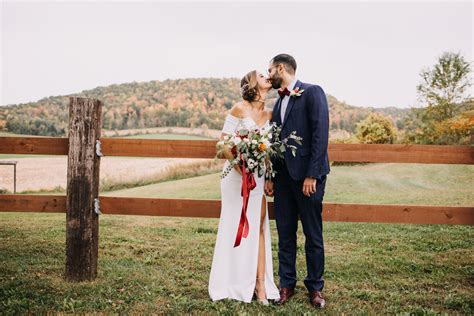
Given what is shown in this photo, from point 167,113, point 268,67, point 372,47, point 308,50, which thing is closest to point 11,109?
point 167,113

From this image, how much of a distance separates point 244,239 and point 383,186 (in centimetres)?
1433

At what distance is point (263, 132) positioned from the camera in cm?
415

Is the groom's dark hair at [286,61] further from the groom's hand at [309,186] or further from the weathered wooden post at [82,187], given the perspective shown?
the weathered wooden post at [82,187]

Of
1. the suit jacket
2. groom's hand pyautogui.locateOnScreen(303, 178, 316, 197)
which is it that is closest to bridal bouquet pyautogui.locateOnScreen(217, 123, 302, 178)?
the suit jacket

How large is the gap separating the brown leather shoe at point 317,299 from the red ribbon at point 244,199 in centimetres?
89

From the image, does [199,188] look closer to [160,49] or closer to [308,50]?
[308,50]

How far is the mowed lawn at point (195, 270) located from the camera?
4207 mm

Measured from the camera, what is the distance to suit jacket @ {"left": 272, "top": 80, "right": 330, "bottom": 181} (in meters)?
4.15

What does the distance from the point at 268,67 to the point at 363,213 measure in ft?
6.30

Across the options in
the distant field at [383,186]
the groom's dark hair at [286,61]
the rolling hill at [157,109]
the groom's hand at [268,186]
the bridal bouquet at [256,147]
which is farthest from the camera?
the rolling hill at [157,109]

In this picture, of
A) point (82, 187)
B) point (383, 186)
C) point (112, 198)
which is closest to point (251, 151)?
point (112, 198)

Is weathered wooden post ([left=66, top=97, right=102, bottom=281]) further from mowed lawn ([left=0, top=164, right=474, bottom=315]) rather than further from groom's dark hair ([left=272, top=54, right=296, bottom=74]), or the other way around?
groom's dark hair ([left=272, top=54, right=296, bottom=74])

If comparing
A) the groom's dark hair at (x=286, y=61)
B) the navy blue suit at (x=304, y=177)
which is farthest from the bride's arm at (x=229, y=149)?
the groom's dark hair at (x=286, y=61)

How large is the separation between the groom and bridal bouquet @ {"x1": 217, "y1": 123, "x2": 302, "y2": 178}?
6.6 inches
